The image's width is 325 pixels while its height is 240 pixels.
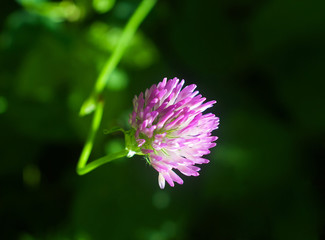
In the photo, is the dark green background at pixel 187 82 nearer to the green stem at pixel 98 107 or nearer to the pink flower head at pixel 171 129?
the green stem at pixel 98 107

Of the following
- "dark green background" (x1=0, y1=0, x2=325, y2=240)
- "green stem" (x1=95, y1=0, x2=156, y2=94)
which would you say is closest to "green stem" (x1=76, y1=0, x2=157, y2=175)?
"green stem" (x1=95, y1=0, x2=156, y2=94)

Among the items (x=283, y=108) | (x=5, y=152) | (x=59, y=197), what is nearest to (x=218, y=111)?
(x=283, y=108)

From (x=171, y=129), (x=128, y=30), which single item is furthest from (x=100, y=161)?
(x=128, y=30)

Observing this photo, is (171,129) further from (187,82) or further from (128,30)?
(187,82)

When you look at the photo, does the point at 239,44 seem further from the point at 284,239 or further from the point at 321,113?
the point at 284,239

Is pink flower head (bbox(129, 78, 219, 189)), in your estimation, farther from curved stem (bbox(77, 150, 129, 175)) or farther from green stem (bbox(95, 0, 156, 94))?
green stem (bbox(95, 0, 156, 94))
